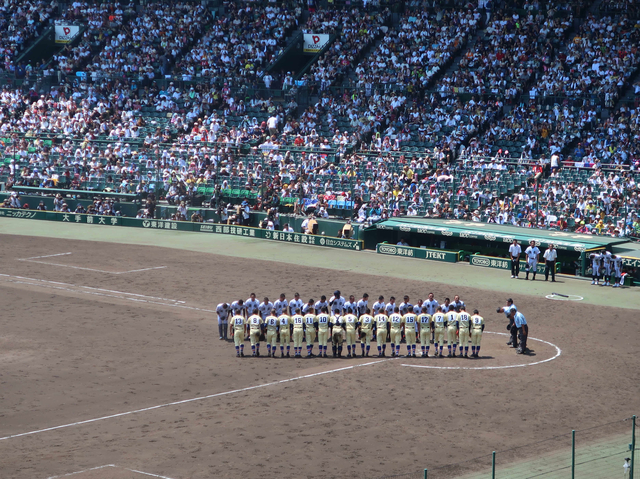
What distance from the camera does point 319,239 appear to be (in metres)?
42.9

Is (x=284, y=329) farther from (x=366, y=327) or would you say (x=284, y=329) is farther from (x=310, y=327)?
(x=366, y=327)

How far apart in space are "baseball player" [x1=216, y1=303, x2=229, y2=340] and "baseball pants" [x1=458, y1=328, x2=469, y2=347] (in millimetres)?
6443

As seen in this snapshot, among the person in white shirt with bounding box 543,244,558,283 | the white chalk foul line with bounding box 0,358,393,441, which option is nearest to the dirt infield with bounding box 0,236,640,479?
the white chalk foul line with bounding box 0,358,393,441

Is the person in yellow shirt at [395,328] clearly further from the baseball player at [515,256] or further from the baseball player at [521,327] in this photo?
the baseball player at [515,256]

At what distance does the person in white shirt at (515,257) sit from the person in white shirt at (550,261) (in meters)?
1.00

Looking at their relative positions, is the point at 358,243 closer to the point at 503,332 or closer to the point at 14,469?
the point at 503,332

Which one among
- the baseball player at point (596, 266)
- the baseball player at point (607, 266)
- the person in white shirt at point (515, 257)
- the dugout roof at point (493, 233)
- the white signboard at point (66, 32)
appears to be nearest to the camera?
the baseball player at point (607, 266)

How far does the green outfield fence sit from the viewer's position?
15.8 m

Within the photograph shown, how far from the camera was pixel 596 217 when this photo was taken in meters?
38.4

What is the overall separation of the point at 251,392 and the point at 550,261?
17.0 metres

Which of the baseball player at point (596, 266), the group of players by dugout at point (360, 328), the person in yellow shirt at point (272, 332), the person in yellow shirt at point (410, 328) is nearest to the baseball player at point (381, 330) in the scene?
the group of players by dugout at point (360, 328)

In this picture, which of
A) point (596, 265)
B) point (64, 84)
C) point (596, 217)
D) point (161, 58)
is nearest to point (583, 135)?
point (596, 217)

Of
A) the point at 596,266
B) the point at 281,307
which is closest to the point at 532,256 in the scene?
the point at 596,266

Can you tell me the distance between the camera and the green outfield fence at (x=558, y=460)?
15.8 meters
